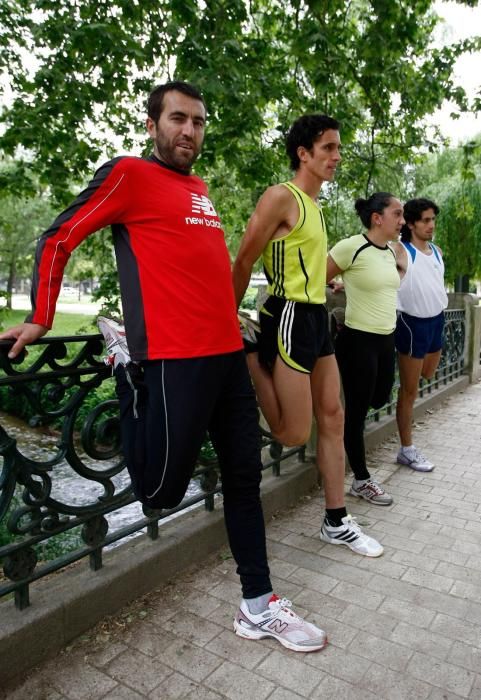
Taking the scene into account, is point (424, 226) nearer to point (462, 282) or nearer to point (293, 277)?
point (293, 277)

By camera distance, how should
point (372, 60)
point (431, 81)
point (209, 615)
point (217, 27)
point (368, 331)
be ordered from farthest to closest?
point (431, 81) < point (372, 60) < point (217, 27) < point (368, 331) < point (209, 615)

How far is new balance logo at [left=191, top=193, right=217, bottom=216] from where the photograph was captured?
210 centimetres

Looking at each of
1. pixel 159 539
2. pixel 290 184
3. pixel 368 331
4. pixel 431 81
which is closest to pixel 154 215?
pixel 290 184

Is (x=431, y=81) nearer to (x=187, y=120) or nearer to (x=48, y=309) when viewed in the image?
(x=187, y=120)

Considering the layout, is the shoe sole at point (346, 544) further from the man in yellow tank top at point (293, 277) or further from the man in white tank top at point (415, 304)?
the man in white tank top at point (415, 304)

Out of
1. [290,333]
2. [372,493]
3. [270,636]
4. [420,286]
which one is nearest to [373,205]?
[420,286]

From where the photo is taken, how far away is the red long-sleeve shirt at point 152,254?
1908 mm

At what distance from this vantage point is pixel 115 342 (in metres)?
2.07

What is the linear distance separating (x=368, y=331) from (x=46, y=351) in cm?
216

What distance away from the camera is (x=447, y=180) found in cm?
1908

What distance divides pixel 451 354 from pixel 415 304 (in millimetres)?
3956

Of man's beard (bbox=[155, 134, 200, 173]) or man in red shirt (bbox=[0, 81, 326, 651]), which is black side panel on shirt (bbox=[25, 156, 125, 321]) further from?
man's beard (bbox=[155, 134, 200, 173])

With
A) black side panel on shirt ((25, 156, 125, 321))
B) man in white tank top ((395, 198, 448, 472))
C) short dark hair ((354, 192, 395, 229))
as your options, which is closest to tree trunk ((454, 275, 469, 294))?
man in white tank top ((395, 198, 448, 472))

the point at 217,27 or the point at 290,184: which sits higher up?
the point at 217,27
